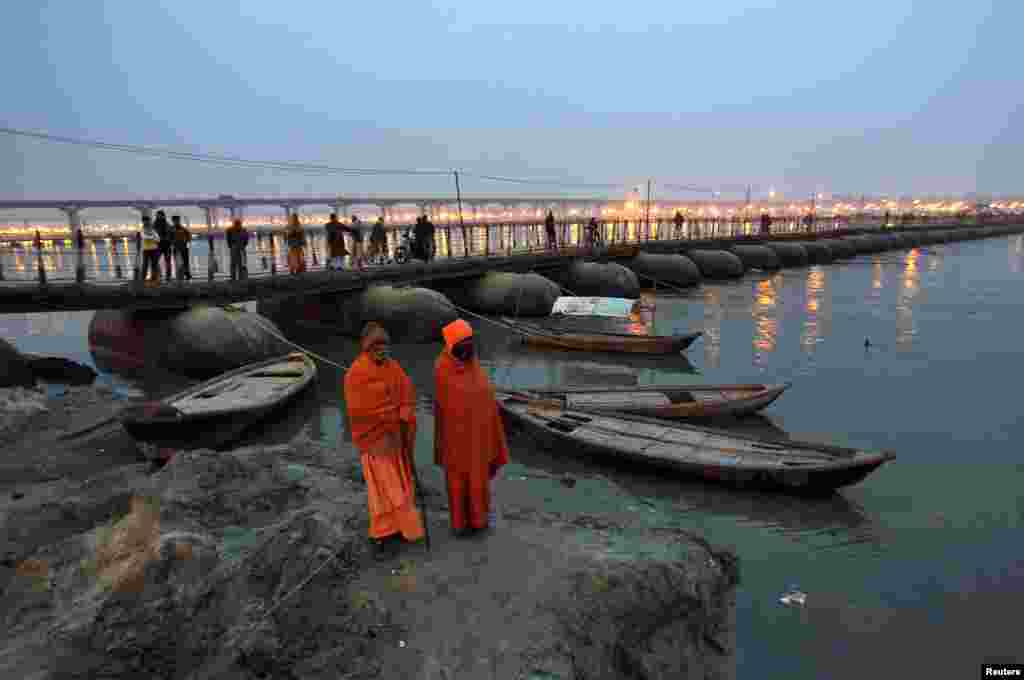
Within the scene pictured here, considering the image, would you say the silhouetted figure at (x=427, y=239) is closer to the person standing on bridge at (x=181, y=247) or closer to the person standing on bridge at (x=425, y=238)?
the person standing on bridge at (x=425, y=238)

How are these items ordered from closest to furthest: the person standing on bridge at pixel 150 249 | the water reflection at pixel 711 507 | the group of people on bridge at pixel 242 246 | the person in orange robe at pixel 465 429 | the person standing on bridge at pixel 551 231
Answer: the person in orange robe at pixel 465 429
the water reflection at pixel 711 507
the person standing on bridge at pixel 150 249
the group of people on bridge at pixel 242 246
the person standing on bridge at pixel 551 231

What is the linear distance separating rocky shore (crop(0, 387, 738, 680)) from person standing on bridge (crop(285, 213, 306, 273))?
13.3m

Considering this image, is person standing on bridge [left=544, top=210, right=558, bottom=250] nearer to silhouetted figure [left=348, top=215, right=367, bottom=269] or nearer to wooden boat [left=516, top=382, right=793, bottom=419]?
silhouetted figure [left=348, top=215, right=367, bottom=269]

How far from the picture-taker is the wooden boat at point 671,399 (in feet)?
37.6

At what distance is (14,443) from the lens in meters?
9.62

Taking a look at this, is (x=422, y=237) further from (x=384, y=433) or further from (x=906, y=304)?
(x=906, y=304)

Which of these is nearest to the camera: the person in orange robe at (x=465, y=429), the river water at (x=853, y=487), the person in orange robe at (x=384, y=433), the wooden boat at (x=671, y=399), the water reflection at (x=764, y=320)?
the person in orange robe at (x=384, y=433)

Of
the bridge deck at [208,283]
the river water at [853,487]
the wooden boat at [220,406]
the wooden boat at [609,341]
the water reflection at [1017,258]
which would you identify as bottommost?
the river water at [853,487]

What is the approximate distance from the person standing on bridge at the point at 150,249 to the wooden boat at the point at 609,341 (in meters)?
10.9

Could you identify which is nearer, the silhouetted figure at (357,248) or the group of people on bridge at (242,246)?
the group of people on bridge at (242,246)

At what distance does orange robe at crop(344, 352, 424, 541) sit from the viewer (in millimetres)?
4715

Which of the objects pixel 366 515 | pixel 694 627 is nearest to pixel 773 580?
pixel 694 627

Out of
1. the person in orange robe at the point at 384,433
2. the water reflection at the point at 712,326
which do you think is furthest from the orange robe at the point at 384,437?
the water reflection at the point at 712,326

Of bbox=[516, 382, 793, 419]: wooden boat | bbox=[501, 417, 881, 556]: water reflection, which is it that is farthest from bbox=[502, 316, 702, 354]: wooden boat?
bbox=[501, 417, 881, 556]: water reflection
